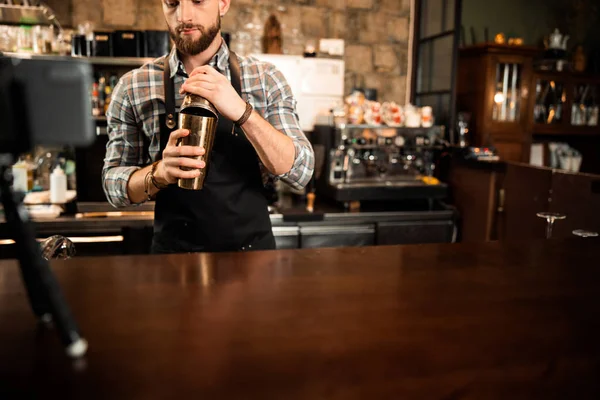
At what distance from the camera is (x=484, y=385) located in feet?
1.91

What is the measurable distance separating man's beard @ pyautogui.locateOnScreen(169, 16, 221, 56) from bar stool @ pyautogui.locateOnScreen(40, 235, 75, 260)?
0.71 metres

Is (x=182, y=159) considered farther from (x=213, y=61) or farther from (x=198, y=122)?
(x=213, y=61)

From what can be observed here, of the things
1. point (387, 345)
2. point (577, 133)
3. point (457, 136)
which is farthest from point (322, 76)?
point (387, 345)

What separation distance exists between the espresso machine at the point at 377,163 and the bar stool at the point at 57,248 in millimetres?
2476

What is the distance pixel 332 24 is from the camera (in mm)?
4281

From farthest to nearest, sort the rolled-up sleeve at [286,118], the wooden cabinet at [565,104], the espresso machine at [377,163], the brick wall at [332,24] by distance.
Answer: the wooden cabinet at [565,104] → the brick wall at [332,24] → the espresso machine at [377,163] → the rolled-up sleeve at [286,118]

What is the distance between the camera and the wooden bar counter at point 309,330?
1.86ft

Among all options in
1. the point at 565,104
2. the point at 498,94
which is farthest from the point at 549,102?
the point at 498,94

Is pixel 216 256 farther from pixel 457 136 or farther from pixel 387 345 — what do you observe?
pixel 457 136

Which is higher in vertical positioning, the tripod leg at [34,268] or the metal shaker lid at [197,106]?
the metal shaker lid at [197,106]

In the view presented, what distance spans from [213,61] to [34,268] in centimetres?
120

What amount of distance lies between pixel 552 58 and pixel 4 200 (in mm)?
5230

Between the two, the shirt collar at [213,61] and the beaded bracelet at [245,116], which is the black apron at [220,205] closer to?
the shirt collar at [213,61]

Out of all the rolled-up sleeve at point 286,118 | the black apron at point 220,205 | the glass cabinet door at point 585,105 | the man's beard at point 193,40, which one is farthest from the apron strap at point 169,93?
the glass cabinet door at point 585,105
